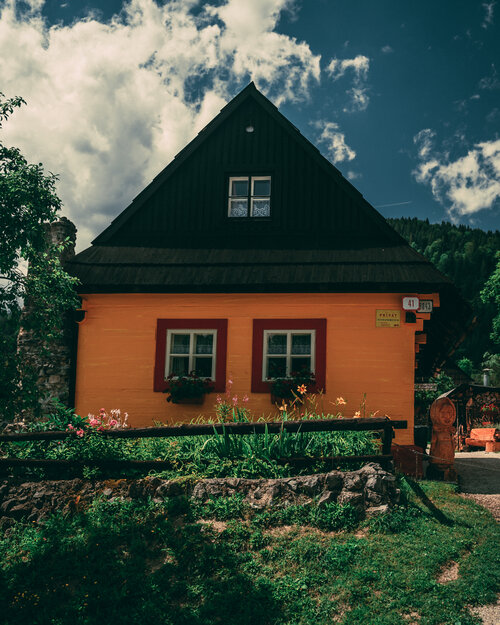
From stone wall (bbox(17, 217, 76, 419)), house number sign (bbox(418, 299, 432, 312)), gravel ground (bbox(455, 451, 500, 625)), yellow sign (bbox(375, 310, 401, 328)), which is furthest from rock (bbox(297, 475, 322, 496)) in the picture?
stone wall (bbox(17, 217, 76, 419))

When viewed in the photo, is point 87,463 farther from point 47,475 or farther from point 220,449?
point 220,449

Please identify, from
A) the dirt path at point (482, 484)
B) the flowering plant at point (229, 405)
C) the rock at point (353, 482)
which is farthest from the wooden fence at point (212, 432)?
the flowering plant at point (229, 405)

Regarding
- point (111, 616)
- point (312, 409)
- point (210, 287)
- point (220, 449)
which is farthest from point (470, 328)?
point (111, 616)

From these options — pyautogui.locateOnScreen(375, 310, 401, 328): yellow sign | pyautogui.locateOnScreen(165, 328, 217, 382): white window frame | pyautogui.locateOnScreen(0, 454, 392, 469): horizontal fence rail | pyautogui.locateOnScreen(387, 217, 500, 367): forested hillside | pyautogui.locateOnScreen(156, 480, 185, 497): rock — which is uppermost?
pyautogui.locateOnScreen(387, 217, 500, 367): forested hillside

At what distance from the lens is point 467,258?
60125 millimetres

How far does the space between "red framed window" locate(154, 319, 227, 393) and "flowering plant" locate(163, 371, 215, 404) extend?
0.22 meters

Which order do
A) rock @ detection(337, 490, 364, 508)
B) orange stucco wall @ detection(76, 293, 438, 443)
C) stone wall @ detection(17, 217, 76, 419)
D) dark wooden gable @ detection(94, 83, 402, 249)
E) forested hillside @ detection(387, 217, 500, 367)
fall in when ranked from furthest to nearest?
forested hillside @ detection(387, 217, 500, 367), dark wooden gable @ detection(94, 83, 402, 249), stone wall @ detection(17, 217, 76, 419), orange stucco wall @ detection(76, 293, 438, 443), rock @ detection(337, 490, 364, 508)

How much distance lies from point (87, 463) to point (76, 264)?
4.98 meters

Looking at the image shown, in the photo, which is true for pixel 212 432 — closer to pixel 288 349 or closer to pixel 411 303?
pixel 288 349

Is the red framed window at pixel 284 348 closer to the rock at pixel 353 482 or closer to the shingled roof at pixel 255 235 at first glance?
the shingled roof at pixel 255 235

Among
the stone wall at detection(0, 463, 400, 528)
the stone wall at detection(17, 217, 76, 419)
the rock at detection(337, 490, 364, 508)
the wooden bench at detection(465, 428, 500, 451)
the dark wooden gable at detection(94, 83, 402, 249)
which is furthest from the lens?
the wooden bench at detection(465, 428, 500, 451)

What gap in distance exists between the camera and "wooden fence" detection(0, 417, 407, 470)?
24.2 feet

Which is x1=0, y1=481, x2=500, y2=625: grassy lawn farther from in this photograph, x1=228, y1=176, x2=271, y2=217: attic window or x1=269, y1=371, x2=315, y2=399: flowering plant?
x1=228, y1=176, x2=271, y2=217: attic window

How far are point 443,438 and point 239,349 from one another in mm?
4117
